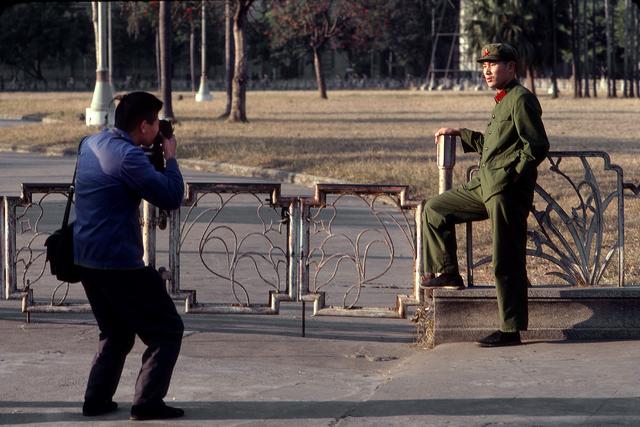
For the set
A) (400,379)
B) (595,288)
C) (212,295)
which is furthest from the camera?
(212,295)

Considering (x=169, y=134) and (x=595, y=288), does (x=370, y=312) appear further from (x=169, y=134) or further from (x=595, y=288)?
(x=169, y=134)

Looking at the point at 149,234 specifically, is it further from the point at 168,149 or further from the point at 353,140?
the point at 353,140

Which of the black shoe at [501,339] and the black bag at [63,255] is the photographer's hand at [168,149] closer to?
the black bag at [63,255]

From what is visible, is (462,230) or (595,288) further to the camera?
(462,230)

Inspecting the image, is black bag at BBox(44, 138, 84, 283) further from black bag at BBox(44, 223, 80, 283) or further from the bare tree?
the bare tree

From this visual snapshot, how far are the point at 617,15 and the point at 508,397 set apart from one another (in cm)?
10185

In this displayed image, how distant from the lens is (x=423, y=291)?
9180 mm

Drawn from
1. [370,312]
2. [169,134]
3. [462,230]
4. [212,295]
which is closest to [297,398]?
[169,134]

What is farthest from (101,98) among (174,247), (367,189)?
(367,189)

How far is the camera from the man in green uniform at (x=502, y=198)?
8062mm

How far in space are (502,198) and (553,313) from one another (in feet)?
3.31

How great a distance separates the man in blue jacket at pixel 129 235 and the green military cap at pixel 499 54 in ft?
8.31

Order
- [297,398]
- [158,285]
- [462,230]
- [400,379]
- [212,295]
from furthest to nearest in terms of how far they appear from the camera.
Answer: [462,230]
[212,295]
[400,379]
[297,398]
[158,285]

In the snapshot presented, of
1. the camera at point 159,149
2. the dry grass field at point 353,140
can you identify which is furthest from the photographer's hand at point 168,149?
the dry grass field at point 353,140
